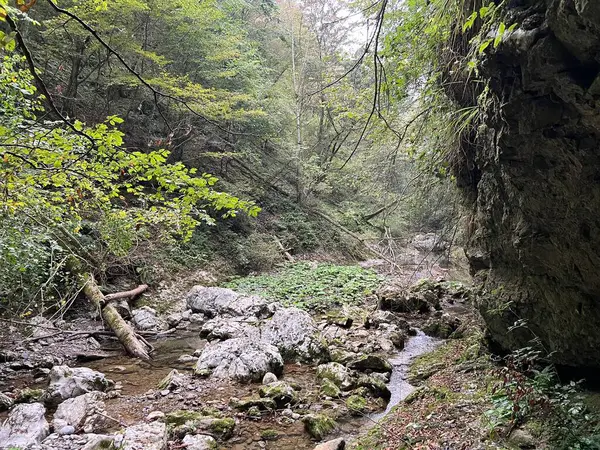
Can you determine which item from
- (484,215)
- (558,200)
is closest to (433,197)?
(484,215)

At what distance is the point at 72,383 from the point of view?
5.12 m

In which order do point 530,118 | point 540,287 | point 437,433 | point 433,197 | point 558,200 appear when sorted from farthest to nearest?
1. point 433,197
2. point 540,287
3. point 437,433
4. point 558,200
5. point 530,118

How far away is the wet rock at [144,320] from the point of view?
828 cm

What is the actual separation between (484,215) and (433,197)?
86.9 inches

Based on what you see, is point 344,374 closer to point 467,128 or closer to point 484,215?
point 484,215

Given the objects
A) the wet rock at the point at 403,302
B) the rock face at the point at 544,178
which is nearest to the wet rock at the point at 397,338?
the wet rock at the point at 403,302

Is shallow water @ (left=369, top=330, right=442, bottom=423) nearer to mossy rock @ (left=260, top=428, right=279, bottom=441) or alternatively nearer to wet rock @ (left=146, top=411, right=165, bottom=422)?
mossy rock @ (left=260, top=428, right=279, bottom=441)

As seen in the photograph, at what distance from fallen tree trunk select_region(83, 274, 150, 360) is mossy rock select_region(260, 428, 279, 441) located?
10.9 feet

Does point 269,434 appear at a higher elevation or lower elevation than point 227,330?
lower

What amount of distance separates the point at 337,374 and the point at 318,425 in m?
1.48

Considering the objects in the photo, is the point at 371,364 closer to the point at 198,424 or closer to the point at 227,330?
the point at 198,424

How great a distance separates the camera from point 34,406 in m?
4.24

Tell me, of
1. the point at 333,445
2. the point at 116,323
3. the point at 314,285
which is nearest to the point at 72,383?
the point at 116,323

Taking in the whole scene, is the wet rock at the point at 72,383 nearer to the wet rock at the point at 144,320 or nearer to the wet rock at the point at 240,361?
the wet rock at the point at 240,361
